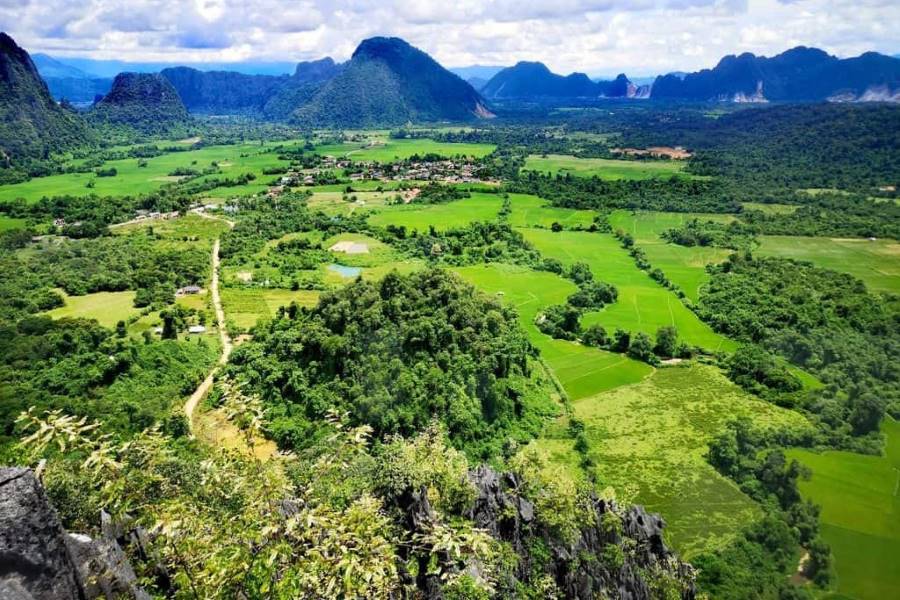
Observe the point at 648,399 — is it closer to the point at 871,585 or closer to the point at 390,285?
the point at 871,585

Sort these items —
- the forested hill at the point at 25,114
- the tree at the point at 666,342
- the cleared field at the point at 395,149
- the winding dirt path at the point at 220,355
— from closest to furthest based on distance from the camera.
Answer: the winding dirt path at the point at 220,355, the tree at the point at 666,342, the forested hill at the point at 25,114, the cleared field at the point at 395,149

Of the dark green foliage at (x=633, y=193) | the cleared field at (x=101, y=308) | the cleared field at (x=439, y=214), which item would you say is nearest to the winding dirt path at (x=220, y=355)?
the cleared field at (x=101, y=308)

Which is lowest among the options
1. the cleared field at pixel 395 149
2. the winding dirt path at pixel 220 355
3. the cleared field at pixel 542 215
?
the cleared field at pixel 542 215

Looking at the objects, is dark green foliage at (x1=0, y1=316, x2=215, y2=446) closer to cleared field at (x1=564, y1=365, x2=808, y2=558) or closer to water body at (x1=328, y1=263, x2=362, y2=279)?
water body at (x1=328, y1=263, x2=362, y2=279)

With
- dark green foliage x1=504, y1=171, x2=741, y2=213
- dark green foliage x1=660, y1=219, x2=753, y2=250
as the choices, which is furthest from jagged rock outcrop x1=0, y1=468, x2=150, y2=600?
dark green foliage x1=504, y1=171, x2=741, y2=213

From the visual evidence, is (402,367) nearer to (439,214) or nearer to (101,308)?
(101,308)

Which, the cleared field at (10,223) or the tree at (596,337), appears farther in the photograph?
the cleared field at (10,223)

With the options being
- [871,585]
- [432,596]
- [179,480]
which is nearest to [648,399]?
[871,585]

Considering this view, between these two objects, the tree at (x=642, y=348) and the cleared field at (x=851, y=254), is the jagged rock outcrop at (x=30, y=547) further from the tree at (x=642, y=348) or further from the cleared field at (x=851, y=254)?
the cleared field at (x=851, y=254)
